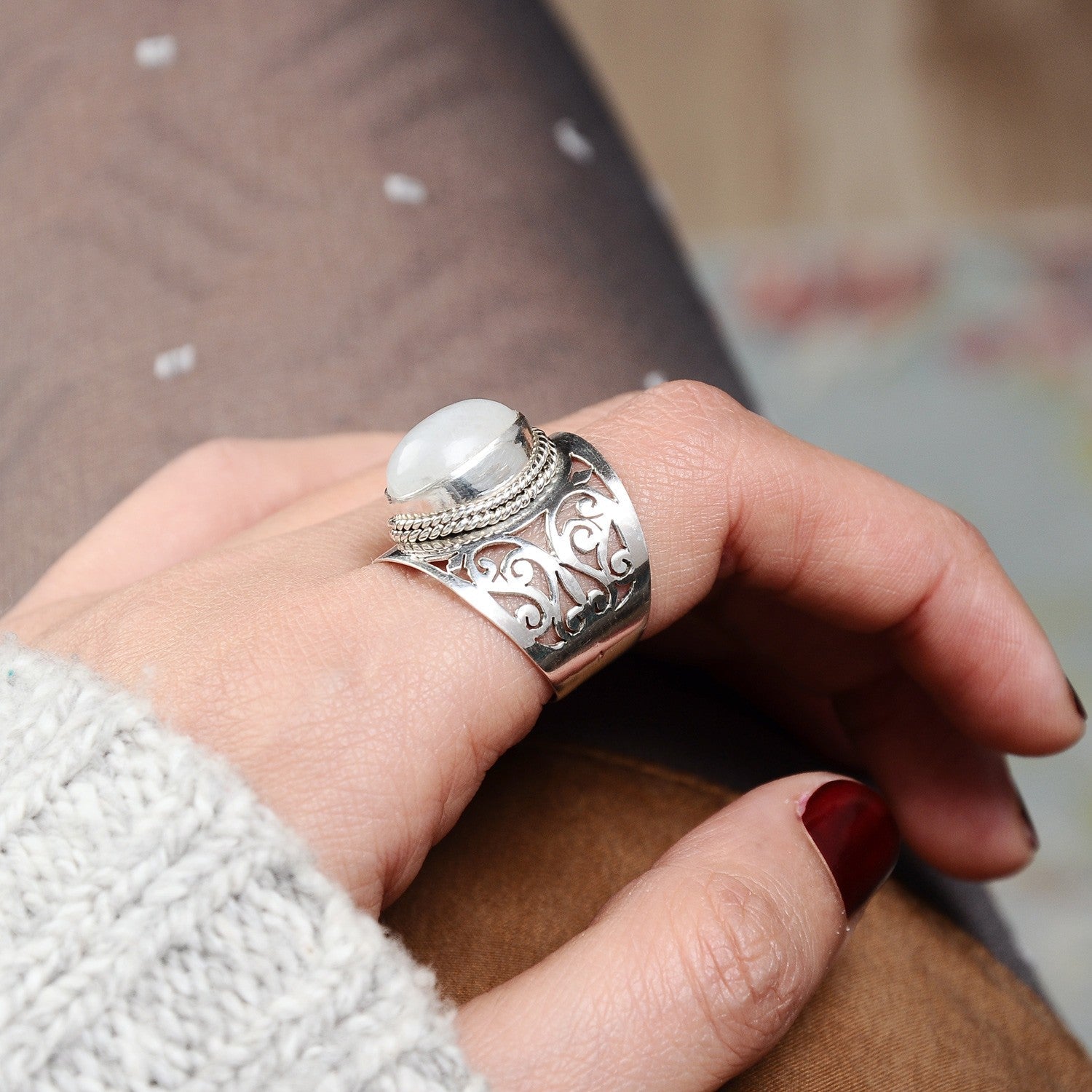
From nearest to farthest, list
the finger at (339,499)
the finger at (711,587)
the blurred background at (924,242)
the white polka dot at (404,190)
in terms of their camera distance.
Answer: the finger at (711,587), the finger at (339,499), the white polka dot at (404,190), the blurred background at (924,242)

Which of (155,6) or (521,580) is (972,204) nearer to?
(155,6)

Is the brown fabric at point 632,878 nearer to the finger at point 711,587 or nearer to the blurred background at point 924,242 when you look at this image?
the finger at point 711,587

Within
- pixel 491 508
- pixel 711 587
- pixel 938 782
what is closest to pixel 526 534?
pixel 491 508

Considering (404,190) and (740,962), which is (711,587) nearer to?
(740,962)

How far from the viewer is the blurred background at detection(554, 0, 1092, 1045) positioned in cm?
164

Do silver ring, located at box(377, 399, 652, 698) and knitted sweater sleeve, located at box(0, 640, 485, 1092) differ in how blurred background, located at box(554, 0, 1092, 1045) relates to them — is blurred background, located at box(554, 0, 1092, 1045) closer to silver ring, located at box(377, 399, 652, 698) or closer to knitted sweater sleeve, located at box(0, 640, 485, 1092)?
silver ring, located at box(377, 399, 652, 698)

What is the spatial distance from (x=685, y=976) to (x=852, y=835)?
0.15m

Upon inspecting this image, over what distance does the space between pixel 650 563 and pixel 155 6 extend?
2.85 ft

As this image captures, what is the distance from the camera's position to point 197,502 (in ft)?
2.60

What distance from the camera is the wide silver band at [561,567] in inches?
21.8

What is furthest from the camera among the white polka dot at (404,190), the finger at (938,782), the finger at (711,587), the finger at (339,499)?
the white polka dot at (404,190)

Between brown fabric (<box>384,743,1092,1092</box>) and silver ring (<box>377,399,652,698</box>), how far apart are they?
0.16m

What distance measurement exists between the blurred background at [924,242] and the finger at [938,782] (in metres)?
0.64

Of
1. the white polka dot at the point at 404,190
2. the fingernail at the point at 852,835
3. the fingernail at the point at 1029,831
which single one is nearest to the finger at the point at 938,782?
the fingernail at the point at 1029,831
